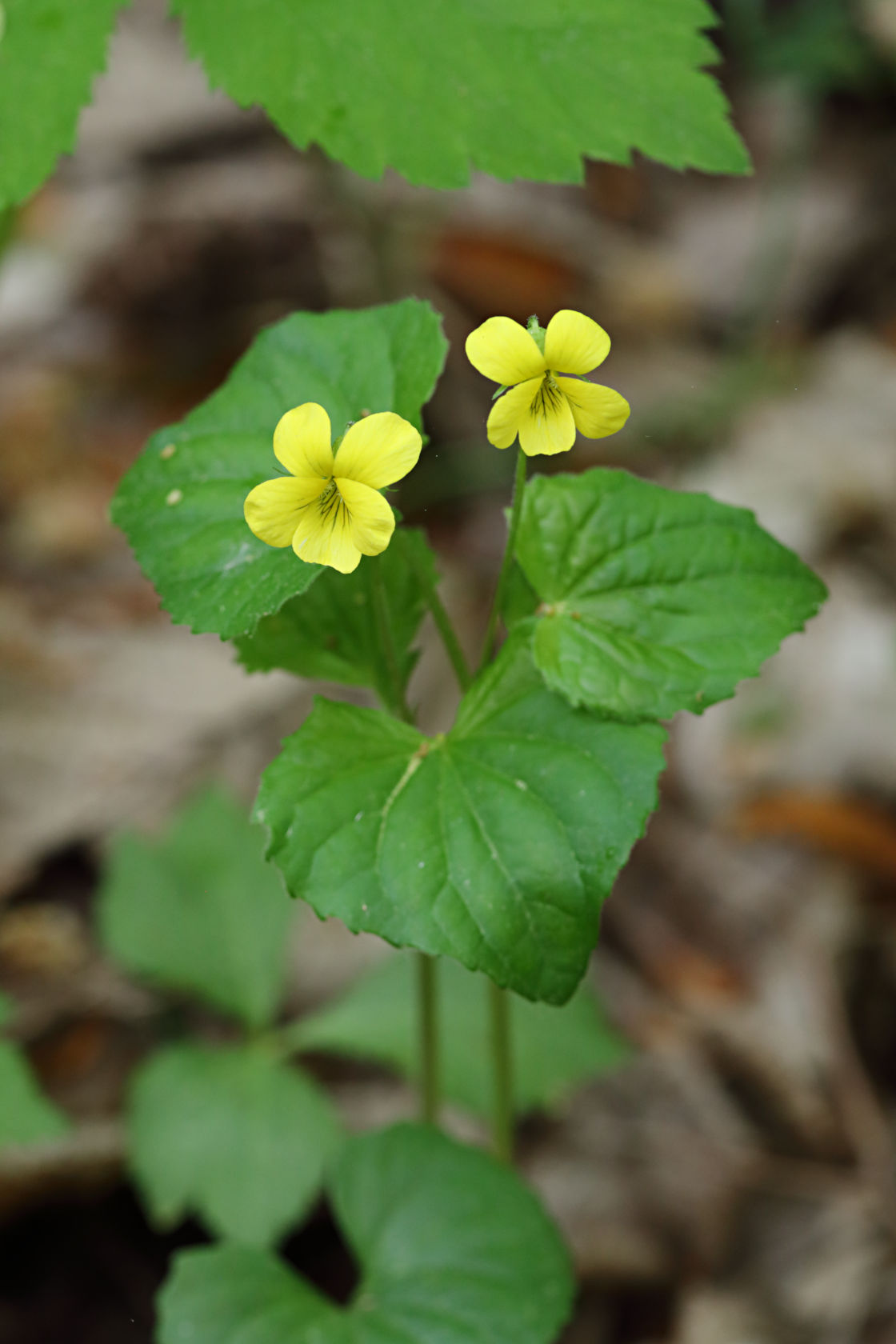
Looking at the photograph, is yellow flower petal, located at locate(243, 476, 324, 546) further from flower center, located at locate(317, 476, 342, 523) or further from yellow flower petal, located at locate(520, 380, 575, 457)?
yellow flower petal, located at locate(520, 380, 575, 457)

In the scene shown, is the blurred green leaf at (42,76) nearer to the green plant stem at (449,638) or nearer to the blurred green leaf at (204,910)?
the green plant stem at (449,638)

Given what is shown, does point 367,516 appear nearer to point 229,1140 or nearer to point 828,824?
point 229,1140

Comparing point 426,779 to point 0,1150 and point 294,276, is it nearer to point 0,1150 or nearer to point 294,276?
point 0,1150

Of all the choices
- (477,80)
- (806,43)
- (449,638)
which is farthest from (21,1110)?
(806,43)

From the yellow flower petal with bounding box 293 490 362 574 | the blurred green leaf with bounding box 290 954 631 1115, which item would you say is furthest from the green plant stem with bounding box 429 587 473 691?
the blurred green leaf with bounding box 290 954 631 1115

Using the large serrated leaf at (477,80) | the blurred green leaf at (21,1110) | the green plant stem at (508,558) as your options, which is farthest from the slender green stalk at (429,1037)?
the large serrated leaf at (477,80)

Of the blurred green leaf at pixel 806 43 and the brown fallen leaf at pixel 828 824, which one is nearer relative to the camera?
the brown fallen leaf at pixel 828 824
